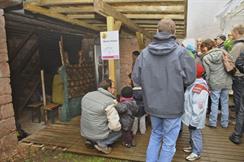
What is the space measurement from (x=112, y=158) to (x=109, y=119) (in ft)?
2.12

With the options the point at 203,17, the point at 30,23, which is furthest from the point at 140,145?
the point at 203,17

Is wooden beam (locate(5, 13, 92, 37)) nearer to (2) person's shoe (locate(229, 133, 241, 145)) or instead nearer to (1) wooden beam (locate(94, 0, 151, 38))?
(1) wooden beam (locate(94, 0, 151, 38))

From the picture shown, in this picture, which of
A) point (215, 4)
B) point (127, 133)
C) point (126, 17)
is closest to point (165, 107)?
point (127, 133)

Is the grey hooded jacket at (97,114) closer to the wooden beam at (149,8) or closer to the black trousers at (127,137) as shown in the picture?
the black trousers at (127,137)

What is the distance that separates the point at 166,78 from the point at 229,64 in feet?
7.13

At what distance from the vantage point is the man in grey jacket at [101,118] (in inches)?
142

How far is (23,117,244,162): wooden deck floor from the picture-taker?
355 centimetres

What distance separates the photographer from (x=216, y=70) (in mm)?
4285

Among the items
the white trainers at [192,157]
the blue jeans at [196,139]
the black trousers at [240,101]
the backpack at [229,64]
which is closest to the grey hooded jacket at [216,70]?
the backpack at [229,64]

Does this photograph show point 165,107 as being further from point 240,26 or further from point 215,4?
point 215,4

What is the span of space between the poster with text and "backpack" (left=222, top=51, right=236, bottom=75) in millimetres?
2049

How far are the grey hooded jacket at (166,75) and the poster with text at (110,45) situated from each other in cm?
156

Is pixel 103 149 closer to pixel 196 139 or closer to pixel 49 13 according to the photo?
pixel 196 139

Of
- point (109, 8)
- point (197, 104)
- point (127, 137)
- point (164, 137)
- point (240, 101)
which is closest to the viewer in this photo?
point (164, 137)
